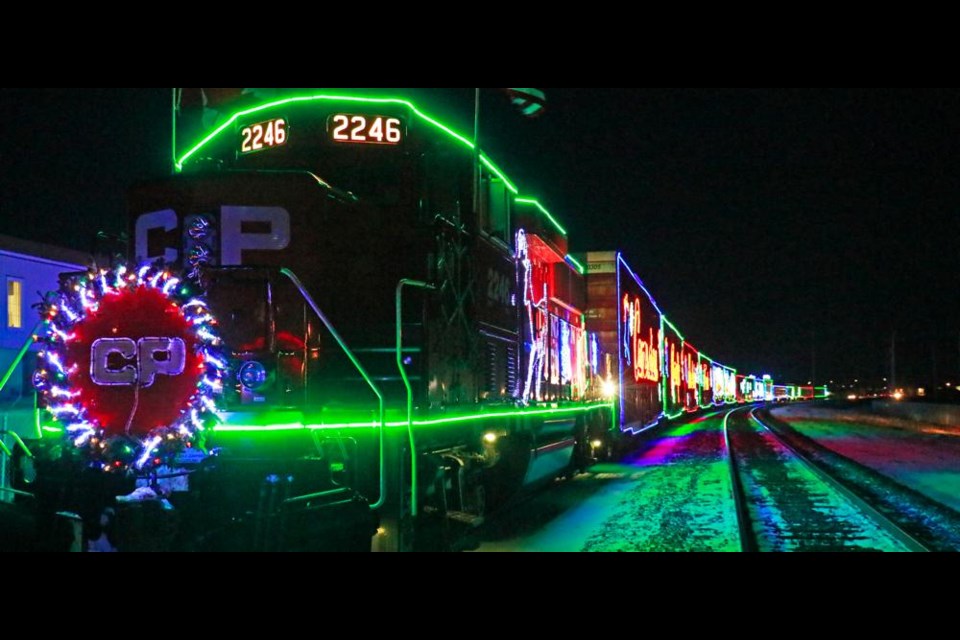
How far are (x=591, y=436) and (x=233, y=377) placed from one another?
10268 mm

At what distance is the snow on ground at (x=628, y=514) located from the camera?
28.8ft

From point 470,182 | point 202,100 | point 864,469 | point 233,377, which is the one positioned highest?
point 202,100

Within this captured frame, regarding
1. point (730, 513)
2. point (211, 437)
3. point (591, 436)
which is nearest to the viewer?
point (211, 437)

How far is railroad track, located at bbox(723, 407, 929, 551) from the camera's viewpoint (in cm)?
893

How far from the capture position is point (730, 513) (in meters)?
10.7

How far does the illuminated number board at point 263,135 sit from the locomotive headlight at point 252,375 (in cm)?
190

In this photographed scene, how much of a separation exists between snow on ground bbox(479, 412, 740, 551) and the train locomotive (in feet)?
2.25

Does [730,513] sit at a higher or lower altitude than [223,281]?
lower

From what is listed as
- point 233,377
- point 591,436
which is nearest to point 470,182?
point 233,377

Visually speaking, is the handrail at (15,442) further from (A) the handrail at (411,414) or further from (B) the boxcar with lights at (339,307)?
(A) the handrail at (411,414)

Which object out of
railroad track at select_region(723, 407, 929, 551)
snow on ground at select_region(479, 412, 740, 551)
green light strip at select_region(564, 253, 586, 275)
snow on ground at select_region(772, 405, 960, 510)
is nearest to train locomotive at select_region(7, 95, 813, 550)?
snow on ground at select_region(479, 412, 740, 551)

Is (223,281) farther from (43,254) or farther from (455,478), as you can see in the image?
(43,254)

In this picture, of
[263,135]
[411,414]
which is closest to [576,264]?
[263,135]

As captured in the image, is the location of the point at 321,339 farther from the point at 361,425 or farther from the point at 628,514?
the point at 628,514
